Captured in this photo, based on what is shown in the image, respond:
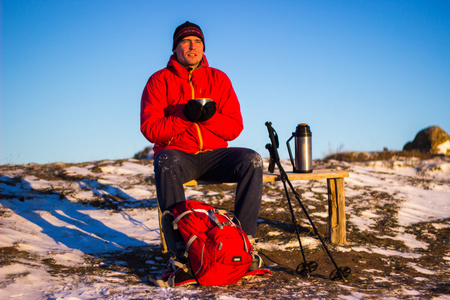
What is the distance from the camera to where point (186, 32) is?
4207 mm

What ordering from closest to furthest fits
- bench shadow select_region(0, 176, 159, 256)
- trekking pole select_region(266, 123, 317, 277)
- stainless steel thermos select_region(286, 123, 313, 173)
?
trekking pole select_region(266, 123, 317, 277)
bench shadow select_region(0, 176, 159, 256)
stainless steel thermos select_region(286, 123, 313, 173)

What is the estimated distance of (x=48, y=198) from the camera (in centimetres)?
606

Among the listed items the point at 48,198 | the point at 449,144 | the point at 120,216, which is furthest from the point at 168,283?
the point at 449,144

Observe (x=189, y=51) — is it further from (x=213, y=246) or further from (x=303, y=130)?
(x=213, y=246)

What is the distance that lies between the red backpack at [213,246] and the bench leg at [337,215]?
1.95 meters

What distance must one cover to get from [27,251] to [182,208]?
1.79 metres

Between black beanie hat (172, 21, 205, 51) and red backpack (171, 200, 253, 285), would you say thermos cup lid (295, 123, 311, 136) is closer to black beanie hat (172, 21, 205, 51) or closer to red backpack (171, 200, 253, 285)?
black beanie hat (172, 21, 205, 51)

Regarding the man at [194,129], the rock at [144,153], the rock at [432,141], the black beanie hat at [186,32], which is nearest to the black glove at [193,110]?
the man at [194,129]

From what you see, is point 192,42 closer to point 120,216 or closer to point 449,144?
point 120,216

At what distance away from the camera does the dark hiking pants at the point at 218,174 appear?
3.39 meters

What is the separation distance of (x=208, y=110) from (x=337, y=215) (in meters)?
2.22

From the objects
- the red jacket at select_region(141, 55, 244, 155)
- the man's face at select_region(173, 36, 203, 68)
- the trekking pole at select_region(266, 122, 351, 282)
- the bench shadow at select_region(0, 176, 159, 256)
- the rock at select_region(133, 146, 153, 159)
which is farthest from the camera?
the rock at select_region(133, 146, 153, 159)

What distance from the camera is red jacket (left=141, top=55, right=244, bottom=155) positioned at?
377cm

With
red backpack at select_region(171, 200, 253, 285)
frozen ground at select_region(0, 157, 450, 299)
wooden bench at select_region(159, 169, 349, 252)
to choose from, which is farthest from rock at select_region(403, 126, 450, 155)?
red backpack at select_region(171, 200, 253, 285)
